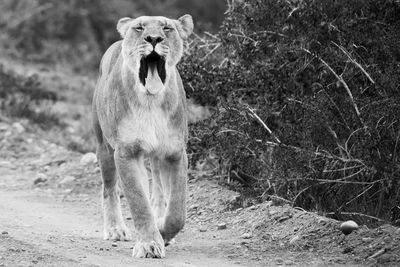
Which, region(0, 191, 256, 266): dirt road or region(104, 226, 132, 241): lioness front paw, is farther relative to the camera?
region(104, 226, 132, 241): lioness front paw

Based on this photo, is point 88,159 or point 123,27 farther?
point 88,159

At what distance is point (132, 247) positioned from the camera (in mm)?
7812

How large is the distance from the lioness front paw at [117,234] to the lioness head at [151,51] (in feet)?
4.86

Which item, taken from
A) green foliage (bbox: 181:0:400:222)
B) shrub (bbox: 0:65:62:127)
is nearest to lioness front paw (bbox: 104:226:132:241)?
green foliage (bbox: 181:0:400:222)

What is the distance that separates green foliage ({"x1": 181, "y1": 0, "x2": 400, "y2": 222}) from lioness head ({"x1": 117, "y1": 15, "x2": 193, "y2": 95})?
1446 millimetres

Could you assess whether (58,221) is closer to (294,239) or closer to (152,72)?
(152,72)

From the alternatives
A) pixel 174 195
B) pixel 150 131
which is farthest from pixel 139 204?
pixel 150 131

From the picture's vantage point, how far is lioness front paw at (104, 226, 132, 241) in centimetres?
822

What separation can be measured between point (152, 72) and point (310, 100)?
5.68 feet

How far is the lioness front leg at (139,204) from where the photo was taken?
7.11m

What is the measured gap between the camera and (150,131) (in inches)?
289

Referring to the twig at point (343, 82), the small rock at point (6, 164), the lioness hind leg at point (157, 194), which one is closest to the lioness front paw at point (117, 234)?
the lioness hind leg at point (157, 194)

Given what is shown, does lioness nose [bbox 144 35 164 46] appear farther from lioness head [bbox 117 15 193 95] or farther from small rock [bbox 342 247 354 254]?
small rock [bbox 342 247 354 254]

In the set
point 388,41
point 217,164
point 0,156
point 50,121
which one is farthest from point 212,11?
point 388,41
